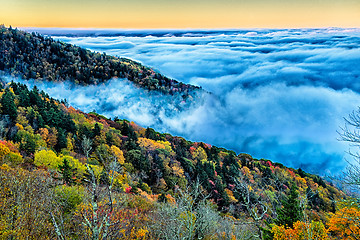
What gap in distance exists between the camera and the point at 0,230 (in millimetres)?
12023

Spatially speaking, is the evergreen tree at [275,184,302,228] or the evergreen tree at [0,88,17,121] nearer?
the evergreen tree at [275,184,302,228]

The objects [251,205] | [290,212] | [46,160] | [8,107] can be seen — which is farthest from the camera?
[8,107]

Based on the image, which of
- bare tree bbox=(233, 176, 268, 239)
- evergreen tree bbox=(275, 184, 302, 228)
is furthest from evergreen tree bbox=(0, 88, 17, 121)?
bare tree bbox=(233, 176, 268, 239)

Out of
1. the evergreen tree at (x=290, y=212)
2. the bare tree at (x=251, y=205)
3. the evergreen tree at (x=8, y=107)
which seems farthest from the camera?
the evergreen tree at (x=8, y=107)

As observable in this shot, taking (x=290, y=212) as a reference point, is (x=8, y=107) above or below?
above

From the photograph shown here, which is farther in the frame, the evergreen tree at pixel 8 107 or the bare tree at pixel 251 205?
the evergreen tree at pixel 8 107

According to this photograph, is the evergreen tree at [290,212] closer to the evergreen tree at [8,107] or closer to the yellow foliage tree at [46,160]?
the yellow foliage tree at [46,160]

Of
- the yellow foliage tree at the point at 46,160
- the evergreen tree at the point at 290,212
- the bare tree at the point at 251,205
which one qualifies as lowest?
the yellow foliage tree at the point at 46,160

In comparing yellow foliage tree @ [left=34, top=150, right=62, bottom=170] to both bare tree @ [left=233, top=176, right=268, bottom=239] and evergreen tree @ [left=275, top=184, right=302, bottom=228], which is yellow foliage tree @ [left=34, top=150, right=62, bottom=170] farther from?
bare tree @ [left=233, top=176, right=268, bottom=239]

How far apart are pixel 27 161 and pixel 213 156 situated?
89.7 m

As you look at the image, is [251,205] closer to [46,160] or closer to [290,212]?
[290,212]

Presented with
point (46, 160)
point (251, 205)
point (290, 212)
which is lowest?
point (46, 160)

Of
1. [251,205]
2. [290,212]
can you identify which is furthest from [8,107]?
[251,205]

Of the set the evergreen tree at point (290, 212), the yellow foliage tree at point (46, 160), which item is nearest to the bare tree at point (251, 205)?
the evergreen tree at point (290, 212)
